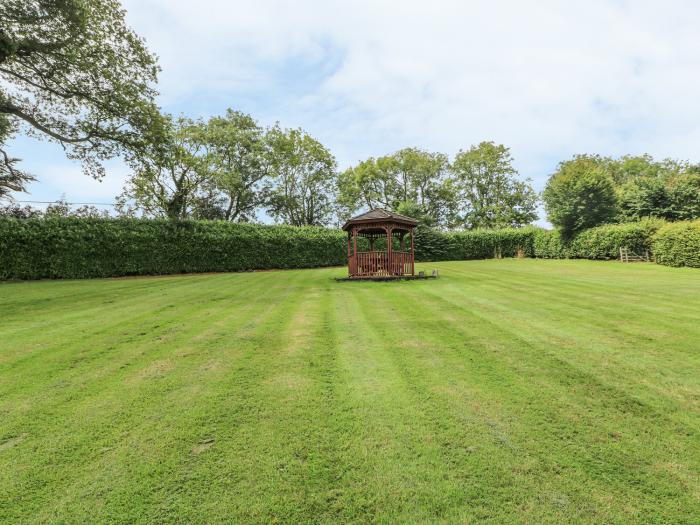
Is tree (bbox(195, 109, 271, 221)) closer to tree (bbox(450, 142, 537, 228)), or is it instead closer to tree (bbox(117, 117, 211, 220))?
tree (bbox(117, 117, 211, 220))

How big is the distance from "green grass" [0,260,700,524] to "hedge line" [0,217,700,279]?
491 inches

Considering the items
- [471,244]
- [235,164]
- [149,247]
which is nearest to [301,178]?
[235,164]

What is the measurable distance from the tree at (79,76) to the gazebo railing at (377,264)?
1032 cm

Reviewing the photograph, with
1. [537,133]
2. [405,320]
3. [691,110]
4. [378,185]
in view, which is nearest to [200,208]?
[378,185]

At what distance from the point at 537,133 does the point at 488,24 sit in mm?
12400

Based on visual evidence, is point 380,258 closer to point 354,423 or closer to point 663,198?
point 354,423

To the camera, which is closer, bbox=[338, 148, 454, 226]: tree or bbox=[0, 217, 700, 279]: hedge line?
bbox=[0, 217, 700, 279]: hedge line

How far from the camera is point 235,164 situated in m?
32.3

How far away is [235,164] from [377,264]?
2447 centimetres

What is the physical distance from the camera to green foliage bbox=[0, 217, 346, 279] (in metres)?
14.3

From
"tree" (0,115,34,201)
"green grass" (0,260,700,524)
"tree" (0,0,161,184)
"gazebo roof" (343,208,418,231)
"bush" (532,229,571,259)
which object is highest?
"tree" (0,0,161,184)

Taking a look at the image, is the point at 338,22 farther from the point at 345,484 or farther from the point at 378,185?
the point at 378,185

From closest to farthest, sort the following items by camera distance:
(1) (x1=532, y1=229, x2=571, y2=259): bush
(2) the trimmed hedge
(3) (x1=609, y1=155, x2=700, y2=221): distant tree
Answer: (2) the trimmed hedge, (3) (x1=609, y1=155, x2=700, y2=221): distant tree, (1) (x1=532, y1=229, x2=571, y2=259): bush

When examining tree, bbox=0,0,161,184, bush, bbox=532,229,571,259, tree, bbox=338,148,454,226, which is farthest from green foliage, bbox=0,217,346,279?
tree, bbox=338,148,454,226
